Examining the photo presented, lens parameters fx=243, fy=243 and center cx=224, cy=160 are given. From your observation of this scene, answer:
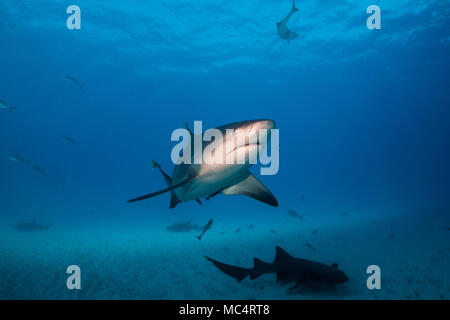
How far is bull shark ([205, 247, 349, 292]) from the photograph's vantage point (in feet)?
16.5

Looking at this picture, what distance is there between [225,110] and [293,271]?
73.3m

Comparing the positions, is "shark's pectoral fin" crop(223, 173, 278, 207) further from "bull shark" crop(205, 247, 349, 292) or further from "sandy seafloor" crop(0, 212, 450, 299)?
"sandy seafloor" crop(0, 212, 450, 299)

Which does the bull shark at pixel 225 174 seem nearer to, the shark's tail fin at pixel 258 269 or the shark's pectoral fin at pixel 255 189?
the shark's pectoral fin at pixel 255 189

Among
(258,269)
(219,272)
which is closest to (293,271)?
(258,269)

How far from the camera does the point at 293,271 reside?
17.2 ft

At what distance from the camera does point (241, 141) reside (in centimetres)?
243

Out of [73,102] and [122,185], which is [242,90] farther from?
[122,185]

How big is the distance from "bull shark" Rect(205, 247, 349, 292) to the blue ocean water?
0.34 meters

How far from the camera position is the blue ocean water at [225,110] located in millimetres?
7090

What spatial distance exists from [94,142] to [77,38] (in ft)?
350

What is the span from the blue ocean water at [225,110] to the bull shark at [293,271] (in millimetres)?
336

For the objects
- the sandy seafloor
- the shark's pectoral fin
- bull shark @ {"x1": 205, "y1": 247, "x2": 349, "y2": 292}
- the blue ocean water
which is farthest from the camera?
the blue ocean water

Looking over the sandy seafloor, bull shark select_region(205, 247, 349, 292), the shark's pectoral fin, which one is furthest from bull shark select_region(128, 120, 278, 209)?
the sandy seafloor
